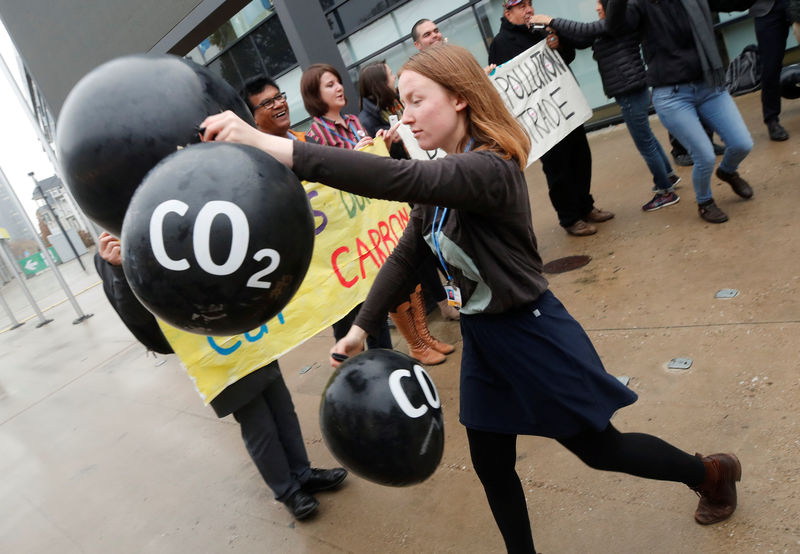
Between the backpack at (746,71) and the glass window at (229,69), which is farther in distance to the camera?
the glass window at (229,69)

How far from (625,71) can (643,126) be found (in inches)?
18.7

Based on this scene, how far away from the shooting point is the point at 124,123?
5.35ft

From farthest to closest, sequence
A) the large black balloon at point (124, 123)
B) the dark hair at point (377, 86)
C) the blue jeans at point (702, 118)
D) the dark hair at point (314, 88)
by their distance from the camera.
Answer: the dark hair at point (377, 86) < the blue jeans at point (702, 118) < the dark hair at point (314, 88) < the large black balloon at point (124, 123)

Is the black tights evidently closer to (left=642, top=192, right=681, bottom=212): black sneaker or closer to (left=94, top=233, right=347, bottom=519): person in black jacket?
(left=94, top=233, right=347, bottom=519): person in black jacket

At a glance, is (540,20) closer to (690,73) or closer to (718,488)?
(690,73)

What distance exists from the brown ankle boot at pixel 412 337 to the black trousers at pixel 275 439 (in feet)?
3.89

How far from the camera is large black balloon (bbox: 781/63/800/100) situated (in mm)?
5805

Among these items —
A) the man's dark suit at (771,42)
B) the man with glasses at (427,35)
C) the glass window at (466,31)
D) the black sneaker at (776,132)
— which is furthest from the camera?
the glass window at (466,31)

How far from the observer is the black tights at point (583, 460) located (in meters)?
1.90

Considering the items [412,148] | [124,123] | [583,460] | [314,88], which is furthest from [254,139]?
[412,148]

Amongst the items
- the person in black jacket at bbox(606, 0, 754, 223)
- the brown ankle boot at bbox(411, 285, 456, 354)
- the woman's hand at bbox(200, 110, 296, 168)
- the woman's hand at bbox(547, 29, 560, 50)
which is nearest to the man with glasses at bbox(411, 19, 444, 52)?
the woman's hand at bbox(547, 29, 560, 50)

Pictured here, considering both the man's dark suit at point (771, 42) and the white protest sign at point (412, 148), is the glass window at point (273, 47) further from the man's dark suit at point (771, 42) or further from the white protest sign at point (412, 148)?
the man's dark suit at point (771, 42)

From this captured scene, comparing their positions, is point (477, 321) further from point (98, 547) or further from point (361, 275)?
point (98, 547)

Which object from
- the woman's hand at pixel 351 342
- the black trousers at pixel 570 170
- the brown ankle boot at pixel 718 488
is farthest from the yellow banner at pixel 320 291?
the brown ankle boot at pixel 718 488
